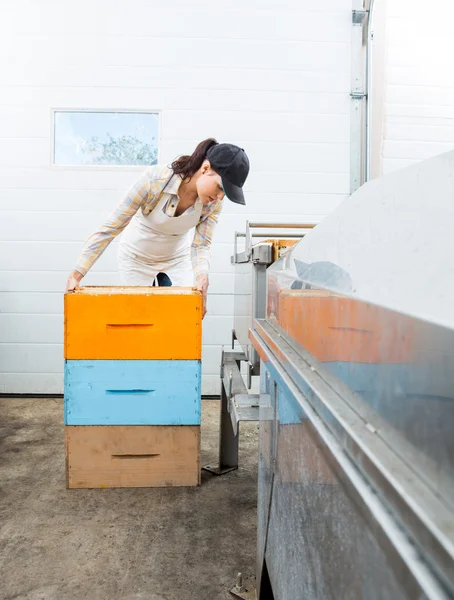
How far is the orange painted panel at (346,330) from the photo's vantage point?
1.25 feet

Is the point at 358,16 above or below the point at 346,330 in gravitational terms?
above

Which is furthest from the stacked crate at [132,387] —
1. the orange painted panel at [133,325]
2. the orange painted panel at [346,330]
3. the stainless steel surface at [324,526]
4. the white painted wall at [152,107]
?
the white painted wall at [152,107]

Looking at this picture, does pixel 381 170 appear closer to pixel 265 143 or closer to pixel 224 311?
pixel 265 143

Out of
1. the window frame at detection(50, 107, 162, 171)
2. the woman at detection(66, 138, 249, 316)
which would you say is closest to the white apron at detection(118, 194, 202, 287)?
the woman at detection(66, 138, 249, 316)

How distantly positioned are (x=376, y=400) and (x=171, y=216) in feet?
6.03

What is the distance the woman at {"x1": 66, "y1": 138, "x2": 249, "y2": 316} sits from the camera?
187 cm

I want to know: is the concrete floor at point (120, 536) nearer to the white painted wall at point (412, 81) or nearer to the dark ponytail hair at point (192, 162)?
the dark ponytail hair at point (192, 162)

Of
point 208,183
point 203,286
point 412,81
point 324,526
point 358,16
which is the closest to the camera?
point 324,526

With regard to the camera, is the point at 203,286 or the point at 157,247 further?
the point at 157,247

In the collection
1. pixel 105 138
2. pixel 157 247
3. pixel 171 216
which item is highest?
pixel 105 138

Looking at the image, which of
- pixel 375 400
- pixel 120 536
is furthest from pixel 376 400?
pixel 120 536

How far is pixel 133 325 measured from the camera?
204 centimetres

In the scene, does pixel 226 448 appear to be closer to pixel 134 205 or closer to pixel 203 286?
pixel 203 286

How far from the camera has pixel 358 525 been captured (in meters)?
0.41
